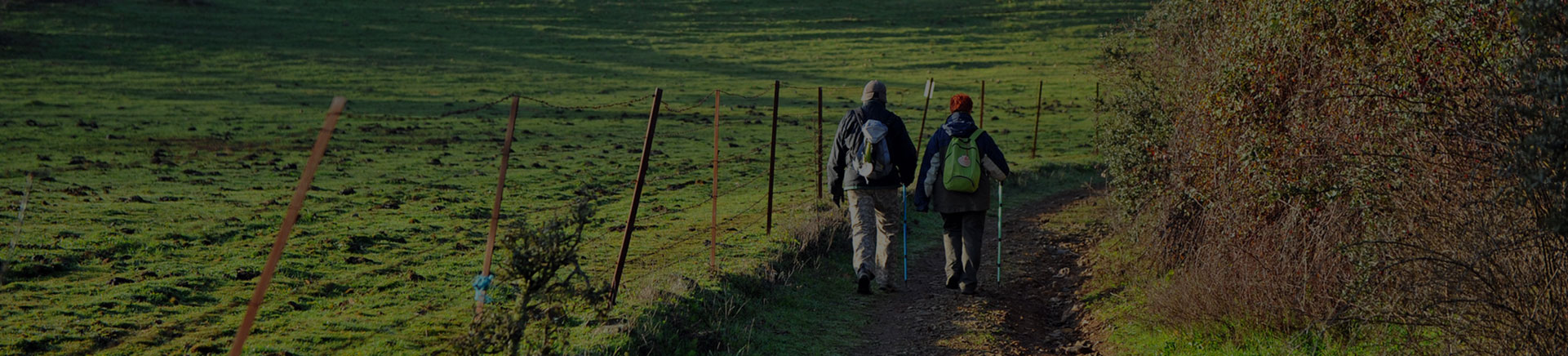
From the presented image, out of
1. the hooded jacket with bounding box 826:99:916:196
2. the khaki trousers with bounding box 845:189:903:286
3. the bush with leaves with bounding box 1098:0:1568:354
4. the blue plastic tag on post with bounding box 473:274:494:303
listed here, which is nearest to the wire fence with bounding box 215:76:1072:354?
the blue plastic tag on post with bounding box 473:274:494:303

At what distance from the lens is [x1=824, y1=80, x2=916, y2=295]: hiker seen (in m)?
9.12

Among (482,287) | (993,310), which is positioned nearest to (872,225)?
(993,310)

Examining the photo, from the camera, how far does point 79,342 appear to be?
8289 millimetres

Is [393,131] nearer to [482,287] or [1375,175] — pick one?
[482,287]

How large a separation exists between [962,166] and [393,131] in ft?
69.5

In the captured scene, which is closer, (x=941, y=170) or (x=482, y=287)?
(x=482, y=287)

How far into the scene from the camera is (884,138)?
9109mm

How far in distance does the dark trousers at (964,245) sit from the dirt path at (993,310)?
0.15 metres

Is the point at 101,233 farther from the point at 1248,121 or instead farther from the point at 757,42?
the point at 757,42

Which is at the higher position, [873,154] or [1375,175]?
[1375,175]

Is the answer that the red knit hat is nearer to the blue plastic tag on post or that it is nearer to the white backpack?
the white backpack

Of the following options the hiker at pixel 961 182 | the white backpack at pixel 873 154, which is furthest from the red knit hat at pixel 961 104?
the white backpack at pixel 873 154

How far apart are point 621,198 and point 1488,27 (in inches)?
511

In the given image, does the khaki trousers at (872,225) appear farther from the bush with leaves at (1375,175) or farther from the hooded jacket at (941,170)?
the bush with leaves at (1375,175)
